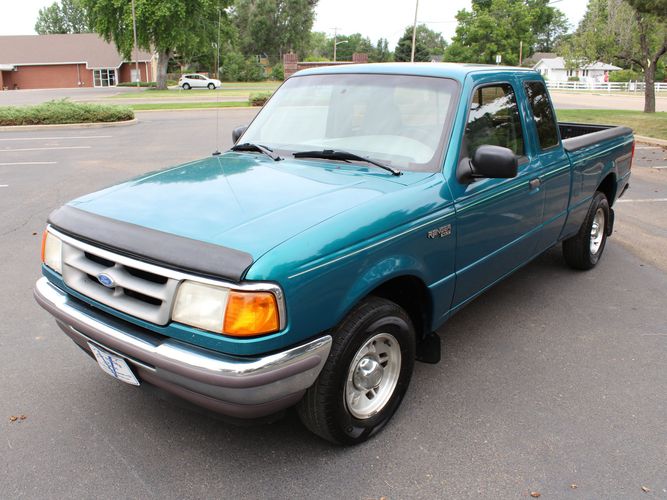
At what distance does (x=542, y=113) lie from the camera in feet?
14.6

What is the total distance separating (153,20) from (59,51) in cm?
2913

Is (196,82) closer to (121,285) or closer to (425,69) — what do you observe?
(425,69)

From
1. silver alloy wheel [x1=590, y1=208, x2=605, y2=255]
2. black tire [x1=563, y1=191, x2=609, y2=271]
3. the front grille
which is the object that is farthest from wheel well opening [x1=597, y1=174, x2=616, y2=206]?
the front grille

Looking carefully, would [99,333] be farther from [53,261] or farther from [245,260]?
[245,260]

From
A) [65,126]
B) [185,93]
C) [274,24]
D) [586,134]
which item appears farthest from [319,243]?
[274,24]

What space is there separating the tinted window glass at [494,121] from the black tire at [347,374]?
1.20m

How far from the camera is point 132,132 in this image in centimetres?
1748

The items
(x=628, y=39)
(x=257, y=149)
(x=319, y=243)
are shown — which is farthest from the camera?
(x=628, y=39)

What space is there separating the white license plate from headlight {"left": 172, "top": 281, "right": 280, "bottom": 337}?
1.58ft

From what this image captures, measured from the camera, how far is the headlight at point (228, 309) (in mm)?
2270

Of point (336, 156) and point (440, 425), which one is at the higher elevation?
point (336, 156)

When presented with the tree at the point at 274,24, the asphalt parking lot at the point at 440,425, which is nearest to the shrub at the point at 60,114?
the asphalt parking lot at the point at 440,425

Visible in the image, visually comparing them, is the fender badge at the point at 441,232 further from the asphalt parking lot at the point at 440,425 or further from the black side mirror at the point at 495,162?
the asphalt parking lot at the point at 440,425

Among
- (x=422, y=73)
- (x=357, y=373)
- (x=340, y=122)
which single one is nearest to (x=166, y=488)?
(x=357, y=373)
